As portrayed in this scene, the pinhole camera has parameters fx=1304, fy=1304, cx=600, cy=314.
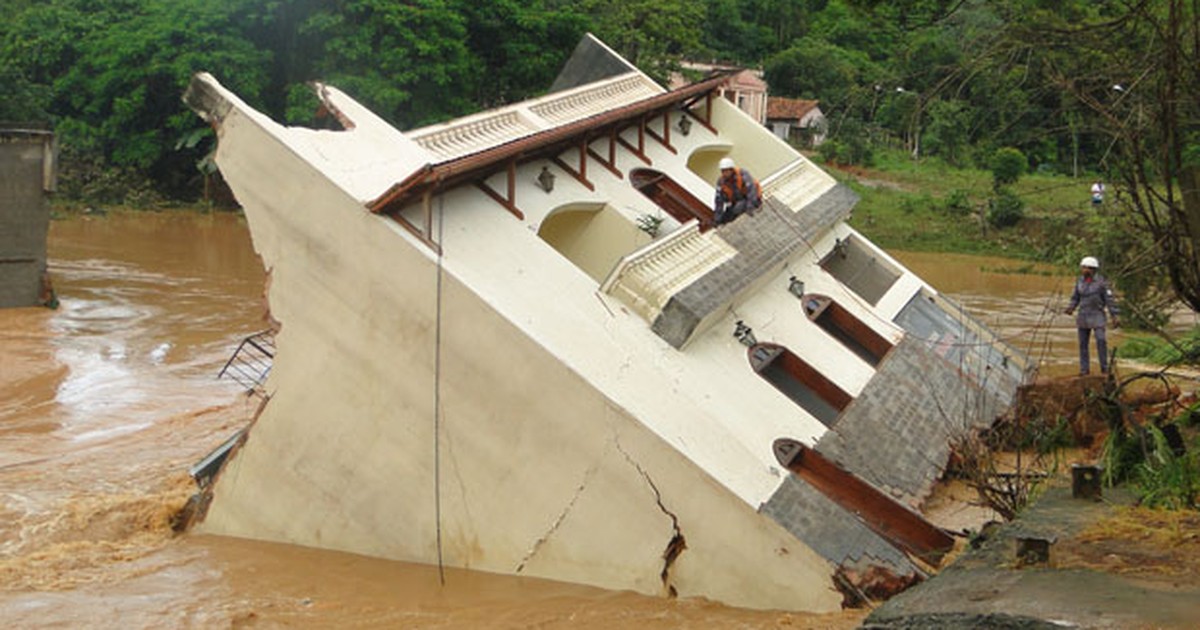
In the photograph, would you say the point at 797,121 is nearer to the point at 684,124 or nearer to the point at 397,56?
the point at 397,56

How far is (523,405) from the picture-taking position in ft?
28.4

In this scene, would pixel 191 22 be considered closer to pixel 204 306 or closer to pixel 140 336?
pixel 204 306

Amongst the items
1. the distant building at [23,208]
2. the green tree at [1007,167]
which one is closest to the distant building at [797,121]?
the green tree at [1007,167]

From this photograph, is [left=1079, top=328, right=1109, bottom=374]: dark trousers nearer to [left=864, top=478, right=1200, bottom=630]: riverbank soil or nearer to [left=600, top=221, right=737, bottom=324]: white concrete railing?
[left=600, top=221, right=737, bottom=324]: white concrete railing

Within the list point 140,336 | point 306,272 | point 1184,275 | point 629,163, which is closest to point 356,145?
point 306,272

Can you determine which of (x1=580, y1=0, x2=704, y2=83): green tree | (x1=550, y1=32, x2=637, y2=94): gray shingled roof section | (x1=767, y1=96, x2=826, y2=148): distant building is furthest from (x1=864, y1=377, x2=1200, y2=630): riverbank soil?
(x1=767, y1=96, x2=826, y2=148): distant building

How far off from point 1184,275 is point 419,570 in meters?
5.37

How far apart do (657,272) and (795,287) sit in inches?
132

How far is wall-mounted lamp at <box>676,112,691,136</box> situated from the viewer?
55.9 feet

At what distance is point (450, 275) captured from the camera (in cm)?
873

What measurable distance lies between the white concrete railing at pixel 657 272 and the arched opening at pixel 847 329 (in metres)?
2.67

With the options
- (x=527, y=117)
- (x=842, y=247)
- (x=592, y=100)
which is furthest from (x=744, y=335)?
(x=842, y=247)

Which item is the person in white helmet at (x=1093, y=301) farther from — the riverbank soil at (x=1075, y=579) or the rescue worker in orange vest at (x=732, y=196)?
the riverbank soil at (x=1075, y=579)

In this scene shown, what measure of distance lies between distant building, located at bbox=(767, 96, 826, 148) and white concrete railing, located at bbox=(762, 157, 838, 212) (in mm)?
29312
